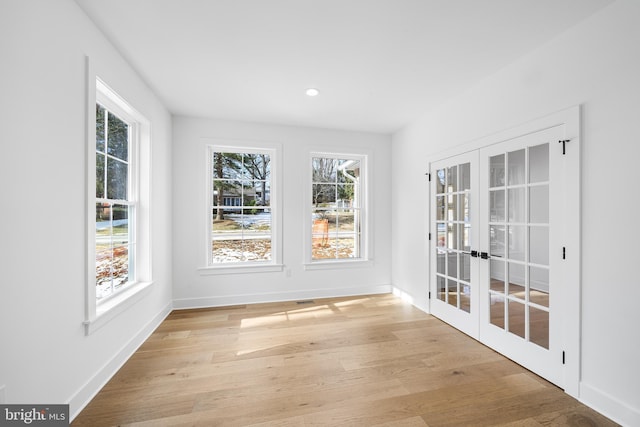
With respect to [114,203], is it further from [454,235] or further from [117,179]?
[454,235]

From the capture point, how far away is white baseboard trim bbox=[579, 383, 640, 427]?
1625 millimetres

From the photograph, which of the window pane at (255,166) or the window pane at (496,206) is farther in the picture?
the window pane at (255,166)

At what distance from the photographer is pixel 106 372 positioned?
210cm

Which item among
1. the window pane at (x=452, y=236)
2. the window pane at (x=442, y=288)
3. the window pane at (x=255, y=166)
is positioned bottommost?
the window pane at (x=442, y=288)

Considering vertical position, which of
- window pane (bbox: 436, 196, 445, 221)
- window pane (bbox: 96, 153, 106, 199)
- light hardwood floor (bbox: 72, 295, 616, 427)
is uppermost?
window pane (bbox: 96, 153, 106, 199)

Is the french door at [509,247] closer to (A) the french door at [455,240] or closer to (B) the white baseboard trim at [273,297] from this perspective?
(A) the french door at [455,240]

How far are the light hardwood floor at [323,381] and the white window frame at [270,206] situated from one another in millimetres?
827

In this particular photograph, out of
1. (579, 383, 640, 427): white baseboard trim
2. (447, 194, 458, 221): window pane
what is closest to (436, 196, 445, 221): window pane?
(447, 194, 458, 221): window pane

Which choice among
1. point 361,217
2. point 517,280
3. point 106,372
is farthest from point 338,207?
point 106,372

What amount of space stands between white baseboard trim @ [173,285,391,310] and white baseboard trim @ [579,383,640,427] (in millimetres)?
2700

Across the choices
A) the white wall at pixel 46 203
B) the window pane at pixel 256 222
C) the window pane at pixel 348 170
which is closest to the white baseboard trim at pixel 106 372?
the white wall at pixel 46 203

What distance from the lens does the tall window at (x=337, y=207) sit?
4.28m

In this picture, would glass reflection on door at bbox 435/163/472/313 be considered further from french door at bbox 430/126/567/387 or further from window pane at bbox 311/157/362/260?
window pane at bbox 311/157/362/260

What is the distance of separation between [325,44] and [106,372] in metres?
3.11
